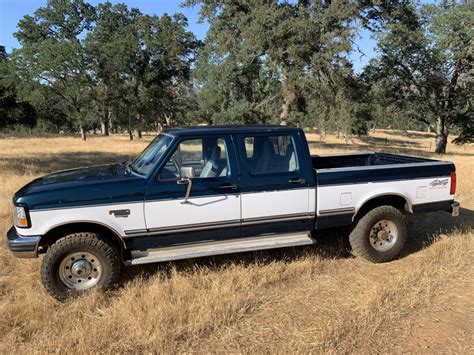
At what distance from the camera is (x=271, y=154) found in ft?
17.1

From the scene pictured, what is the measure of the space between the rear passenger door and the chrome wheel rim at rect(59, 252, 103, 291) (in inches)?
69.9

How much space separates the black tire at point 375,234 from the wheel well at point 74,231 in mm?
3094

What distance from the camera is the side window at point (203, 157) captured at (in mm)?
4852

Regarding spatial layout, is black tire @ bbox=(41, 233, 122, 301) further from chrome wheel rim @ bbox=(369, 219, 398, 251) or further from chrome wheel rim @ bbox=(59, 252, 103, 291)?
chrome wheel rim @ bbox=(369, 219, 398, 251)

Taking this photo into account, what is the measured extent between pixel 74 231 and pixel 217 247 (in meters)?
1.67

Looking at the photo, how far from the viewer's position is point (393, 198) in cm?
573

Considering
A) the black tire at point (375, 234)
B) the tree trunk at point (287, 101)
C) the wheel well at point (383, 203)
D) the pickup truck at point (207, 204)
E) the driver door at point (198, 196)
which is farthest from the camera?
the tree trunk at point (287, 101)

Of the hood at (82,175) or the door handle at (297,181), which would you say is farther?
→ the door handle at (297,181)

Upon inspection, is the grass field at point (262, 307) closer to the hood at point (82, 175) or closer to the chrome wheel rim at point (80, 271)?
the chrome wheel rim at point (80, 271)

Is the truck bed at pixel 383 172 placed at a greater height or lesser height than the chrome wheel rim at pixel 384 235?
greater

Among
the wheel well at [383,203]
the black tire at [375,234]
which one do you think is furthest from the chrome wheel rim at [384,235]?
the wheel well at [383,203]

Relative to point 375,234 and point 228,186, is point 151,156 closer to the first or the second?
point 228,186

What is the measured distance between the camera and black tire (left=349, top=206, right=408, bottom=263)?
17.9ft

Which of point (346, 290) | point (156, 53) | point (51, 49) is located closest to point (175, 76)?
point (156, 53)
